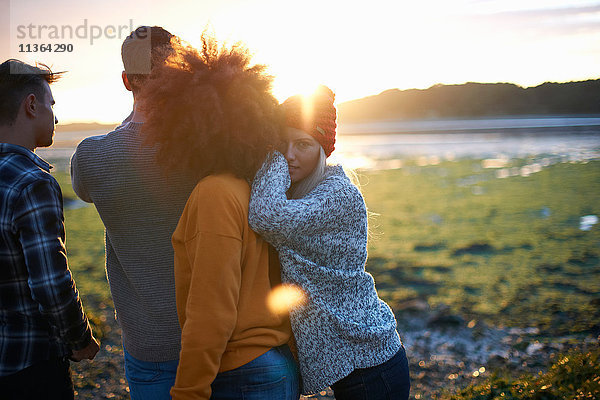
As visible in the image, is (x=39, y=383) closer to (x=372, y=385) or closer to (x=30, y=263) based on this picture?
(x=30, y=263)

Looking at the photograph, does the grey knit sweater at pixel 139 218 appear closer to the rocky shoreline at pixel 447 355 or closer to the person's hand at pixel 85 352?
the person's hand at pixel 85 352

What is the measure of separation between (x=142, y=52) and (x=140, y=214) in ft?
2.07

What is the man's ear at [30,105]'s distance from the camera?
2029mm

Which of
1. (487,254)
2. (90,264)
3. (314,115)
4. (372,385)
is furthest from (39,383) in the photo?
(487,254)

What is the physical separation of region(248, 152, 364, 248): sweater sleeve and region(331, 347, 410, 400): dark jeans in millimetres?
580

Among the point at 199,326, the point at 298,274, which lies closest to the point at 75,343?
the point at 199,326

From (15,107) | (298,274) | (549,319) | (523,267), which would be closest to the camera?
(298,274)

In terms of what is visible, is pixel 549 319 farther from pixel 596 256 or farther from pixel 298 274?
pixel 298 274

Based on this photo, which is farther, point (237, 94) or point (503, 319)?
point (503, 319)

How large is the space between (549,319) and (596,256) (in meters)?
3.72

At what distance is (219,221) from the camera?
55.7 inches

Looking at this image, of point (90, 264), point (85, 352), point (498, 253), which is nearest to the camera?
point (85, 352)

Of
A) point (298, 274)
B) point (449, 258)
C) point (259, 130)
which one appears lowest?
point (449, 258)

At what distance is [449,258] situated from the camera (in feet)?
29.0
